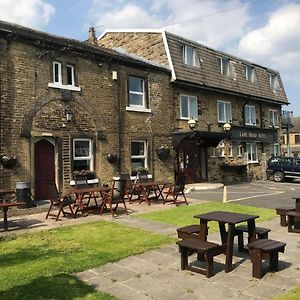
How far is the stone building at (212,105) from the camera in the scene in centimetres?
2020

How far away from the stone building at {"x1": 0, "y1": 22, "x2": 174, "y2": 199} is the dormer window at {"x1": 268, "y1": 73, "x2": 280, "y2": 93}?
13796 mm

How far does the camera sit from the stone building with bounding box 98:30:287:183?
2020 cm

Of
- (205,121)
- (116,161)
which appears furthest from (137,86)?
(205,121)

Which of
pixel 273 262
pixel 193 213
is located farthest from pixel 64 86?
pixel 273 262

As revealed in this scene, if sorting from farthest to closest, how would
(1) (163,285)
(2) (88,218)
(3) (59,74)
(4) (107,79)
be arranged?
(4) (107,79) → (3) (59,74) → (2) (88,218) → (1) (163,285)

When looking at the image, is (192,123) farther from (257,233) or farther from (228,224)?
(228,224)

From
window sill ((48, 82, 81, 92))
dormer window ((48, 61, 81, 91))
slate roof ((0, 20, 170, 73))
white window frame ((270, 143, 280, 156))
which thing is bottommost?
white window frame ((270, 143, 280, 156))

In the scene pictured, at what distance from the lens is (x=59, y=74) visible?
14.4m

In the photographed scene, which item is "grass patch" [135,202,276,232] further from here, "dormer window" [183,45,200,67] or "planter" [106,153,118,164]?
"dormer window" [183,45,200,67]

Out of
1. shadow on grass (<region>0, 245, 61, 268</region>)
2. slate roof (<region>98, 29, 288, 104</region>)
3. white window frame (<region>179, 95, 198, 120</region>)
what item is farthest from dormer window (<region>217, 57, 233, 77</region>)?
shadow on grass (<region>0, 245, 61, 268</region>)

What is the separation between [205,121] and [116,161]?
25.2ft

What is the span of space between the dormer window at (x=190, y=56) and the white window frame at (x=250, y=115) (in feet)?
20.5

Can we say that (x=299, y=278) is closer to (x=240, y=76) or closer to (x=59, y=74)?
(x=59, y=74)

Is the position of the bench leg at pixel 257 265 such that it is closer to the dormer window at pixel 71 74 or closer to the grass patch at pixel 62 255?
the grass patch at pixel 62 255
